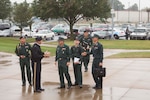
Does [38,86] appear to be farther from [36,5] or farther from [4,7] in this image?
[4,7]

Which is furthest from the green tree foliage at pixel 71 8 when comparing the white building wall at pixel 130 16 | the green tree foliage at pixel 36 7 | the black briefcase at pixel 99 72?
the white building wall at pixel 130 16

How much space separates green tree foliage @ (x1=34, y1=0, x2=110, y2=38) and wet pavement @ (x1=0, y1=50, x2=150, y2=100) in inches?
907

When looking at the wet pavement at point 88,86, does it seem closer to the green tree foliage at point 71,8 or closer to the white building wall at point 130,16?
the green tree foliage at point 71,8

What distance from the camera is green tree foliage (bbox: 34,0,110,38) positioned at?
37.9 m

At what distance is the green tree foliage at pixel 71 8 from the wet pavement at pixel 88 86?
2305cm

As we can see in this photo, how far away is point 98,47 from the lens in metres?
10.4

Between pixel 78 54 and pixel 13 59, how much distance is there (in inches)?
334

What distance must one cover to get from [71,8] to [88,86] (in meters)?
27.7

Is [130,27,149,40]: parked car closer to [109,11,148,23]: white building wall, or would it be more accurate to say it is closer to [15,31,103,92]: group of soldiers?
[15,31,103,92]: group of soldiers

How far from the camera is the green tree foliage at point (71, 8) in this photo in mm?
37875

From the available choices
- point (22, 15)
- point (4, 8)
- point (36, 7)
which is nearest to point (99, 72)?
point (36, 7)

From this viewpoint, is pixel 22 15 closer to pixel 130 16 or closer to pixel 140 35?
pixel 140 35

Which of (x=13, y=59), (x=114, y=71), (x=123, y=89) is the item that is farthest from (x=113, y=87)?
(x=13, y=59)

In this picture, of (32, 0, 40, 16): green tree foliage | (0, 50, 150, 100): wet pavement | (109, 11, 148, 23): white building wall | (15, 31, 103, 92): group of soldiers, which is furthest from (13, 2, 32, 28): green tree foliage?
(109, 11, 148, 23): white building wall
